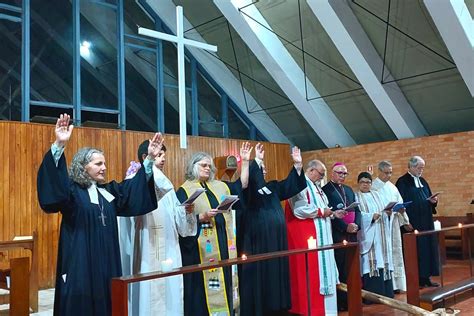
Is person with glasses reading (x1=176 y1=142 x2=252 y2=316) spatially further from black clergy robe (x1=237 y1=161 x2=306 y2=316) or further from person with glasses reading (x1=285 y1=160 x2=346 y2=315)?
person with glasses reading (x1=285 y1=160 x2=346 y2=315)

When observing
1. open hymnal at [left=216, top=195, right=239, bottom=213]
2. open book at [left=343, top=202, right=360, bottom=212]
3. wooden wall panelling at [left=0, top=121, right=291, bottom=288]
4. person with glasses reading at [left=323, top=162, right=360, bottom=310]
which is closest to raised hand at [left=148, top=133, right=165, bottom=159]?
open hymnal at [left=216, top=195, right=239, bottom=213]

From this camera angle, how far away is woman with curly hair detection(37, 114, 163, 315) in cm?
292

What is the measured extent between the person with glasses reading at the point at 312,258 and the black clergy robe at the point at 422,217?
6.92ft

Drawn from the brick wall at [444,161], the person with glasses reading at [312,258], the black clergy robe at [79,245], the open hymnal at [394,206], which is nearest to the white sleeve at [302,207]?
the person with glasses reading at [312,258]

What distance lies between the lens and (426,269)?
6.29m

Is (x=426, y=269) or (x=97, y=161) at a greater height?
(x=97, y=161)

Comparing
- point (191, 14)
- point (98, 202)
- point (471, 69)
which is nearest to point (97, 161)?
point (98, 202)

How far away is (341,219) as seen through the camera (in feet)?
17.3

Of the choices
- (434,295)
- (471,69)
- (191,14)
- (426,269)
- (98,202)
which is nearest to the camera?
(98,202)

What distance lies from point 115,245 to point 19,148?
4.89 meters

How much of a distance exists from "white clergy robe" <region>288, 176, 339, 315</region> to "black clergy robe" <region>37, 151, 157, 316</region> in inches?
83.9

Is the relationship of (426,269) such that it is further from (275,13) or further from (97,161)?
(275,13)

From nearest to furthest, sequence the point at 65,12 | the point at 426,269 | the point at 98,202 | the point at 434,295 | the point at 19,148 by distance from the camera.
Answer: the point at 98,202 < the point at 434,295 < the point at 426,269 < the point at 19,148 < the point at 65,12

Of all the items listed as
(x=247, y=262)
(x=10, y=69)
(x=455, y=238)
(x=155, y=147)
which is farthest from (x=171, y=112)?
(x=247, y=262)
